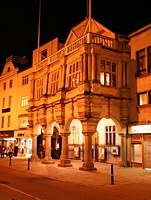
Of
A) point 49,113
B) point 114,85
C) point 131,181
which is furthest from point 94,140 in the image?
point 131,181

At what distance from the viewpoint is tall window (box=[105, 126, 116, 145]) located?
26.4m

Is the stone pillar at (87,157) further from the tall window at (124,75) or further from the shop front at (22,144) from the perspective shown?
the shop front at (22,144)

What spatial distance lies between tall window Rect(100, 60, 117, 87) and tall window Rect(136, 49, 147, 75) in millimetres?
1899

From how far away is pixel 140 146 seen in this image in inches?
894

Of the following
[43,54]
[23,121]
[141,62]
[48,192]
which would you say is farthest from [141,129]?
[23,121]

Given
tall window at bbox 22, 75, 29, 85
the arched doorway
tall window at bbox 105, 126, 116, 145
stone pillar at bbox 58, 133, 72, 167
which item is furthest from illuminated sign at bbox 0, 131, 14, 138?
stone pillar at bbox 58, 133, 72, 167

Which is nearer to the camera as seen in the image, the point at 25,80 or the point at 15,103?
the point at 25,80

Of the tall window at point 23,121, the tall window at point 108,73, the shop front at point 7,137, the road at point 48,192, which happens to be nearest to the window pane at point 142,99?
the tall window at point 108,73

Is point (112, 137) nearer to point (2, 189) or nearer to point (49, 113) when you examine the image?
point (49, 113)

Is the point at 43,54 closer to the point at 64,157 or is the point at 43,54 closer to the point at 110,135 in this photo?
the point at 110,135

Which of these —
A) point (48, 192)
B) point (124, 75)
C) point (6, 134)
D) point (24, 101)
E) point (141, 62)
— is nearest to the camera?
point (48, 192)

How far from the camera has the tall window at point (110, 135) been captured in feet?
86.7

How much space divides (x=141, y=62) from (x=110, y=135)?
7325 mm

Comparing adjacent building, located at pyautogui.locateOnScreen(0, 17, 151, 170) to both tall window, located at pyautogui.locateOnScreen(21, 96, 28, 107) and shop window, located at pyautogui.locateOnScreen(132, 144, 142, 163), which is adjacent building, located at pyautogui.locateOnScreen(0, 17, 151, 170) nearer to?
shop window, located at pyautogui.locateOnScreen(132, 144, 142, 163)
